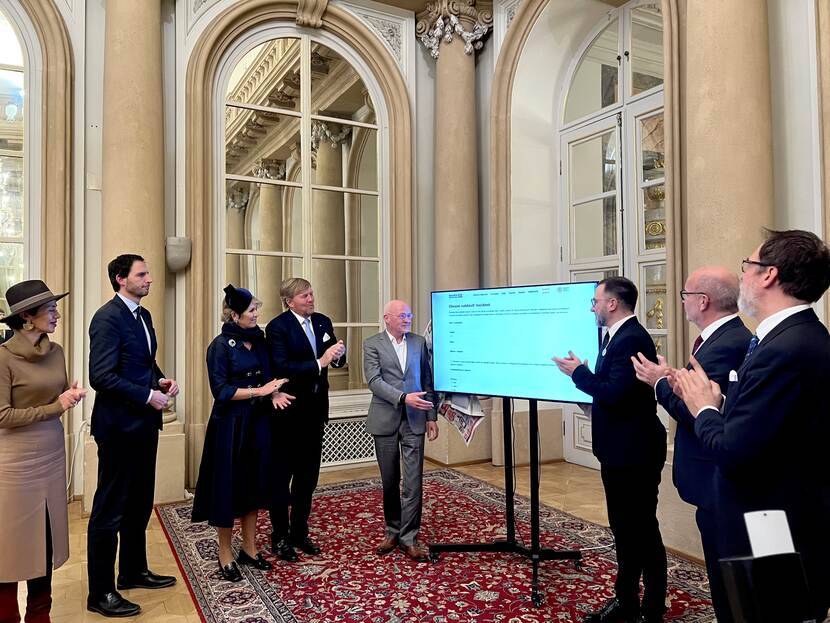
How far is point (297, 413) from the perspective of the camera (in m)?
3.64

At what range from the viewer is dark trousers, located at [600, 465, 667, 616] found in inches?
102

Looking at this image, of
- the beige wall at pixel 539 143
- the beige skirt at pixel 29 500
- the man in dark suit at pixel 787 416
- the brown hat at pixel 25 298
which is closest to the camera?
the man in dark suit at pixel 787 416

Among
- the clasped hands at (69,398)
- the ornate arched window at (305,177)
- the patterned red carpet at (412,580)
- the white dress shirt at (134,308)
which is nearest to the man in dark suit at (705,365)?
the patterned red carpet at (412,580)

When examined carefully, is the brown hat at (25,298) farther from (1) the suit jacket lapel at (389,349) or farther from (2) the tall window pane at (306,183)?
(2) the tall window pane at (306,183)

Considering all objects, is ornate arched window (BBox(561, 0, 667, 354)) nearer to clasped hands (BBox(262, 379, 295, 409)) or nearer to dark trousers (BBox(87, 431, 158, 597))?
clasped hands (BBox(262, 379, 295, 409))

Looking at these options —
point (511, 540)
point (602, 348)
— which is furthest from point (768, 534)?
point (511, 540)

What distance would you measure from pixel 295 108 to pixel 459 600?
4.56 m

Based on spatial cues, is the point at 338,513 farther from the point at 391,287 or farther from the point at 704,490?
the point at 704,490

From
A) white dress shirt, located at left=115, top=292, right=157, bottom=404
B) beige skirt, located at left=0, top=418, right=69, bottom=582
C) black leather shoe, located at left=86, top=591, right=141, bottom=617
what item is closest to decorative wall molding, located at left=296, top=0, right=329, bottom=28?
white dress shirt, located at left=115, top=292, right=157, bottom=404

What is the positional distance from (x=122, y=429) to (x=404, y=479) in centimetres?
153

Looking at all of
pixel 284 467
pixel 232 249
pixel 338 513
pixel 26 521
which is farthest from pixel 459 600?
pixel 232 249

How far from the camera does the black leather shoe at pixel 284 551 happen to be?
3.51m

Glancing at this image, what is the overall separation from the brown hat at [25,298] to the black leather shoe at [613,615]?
264 cm

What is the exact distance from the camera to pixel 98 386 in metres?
2.90
